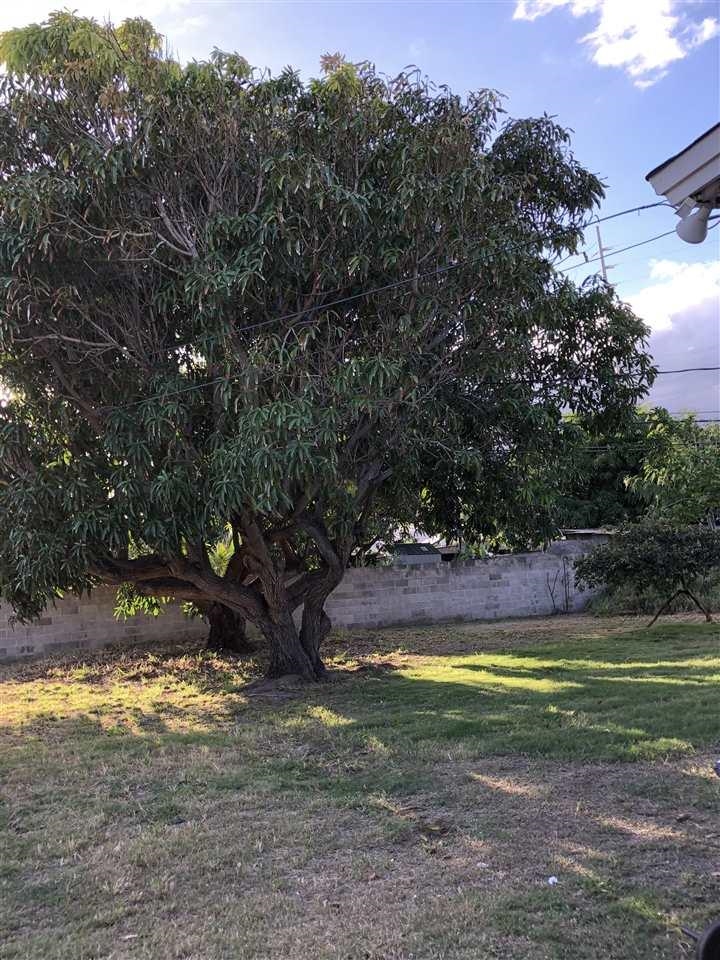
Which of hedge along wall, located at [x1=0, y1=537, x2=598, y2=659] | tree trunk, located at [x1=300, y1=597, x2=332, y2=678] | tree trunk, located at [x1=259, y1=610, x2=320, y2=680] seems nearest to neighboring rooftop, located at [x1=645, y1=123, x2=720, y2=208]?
tree trunk, located at [x1=259, y1=610, x2=320, y2=680]

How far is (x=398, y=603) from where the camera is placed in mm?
16875

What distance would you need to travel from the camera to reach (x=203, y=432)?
347 inches

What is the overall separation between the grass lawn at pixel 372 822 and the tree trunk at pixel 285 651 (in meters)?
0.77

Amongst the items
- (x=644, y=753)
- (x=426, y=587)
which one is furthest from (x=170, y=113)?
(x=426, y=587)

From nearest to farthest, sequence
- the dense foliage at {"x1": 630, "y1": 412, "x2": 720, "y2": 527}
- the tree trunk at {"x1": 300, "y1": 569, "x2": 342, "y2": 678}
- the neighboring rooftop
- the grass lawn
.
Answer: the grass lawn < the neighboring rooftop < the tree trunk at {"x1": 300, "y1": 569, "x2": 342, "y2": 678} < the dense foliage at {"x1": 630, "y1": 412, "x2": 720, "y2": 527}

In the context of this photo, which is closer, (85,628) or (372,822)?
(372,822)

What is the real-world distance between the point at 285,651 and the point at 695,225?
736 centimetres

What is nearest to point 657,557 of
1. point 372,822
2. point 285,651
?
point 285,651

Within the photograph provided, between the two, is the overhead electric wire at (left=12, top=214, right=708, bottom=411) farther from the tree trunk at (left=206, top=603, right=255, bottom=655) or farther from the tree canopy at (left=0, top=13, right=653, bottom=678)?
the tree trunk at (left=206, top=603, right=255, bottom=655)

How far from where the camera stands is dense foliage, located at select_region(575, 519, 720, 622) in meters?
13.7

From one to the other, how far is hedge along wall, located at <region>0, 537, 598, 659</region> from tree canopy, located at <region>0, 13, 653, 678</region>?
4.86 metres

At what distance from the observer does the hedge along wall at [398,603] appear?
13.6 meters

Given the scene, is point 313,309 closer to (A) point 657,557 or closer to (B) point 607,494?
(A) point 657,557

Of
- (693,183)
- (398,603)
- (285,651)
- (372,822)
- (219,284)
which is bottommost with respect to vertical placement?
(372,822)
